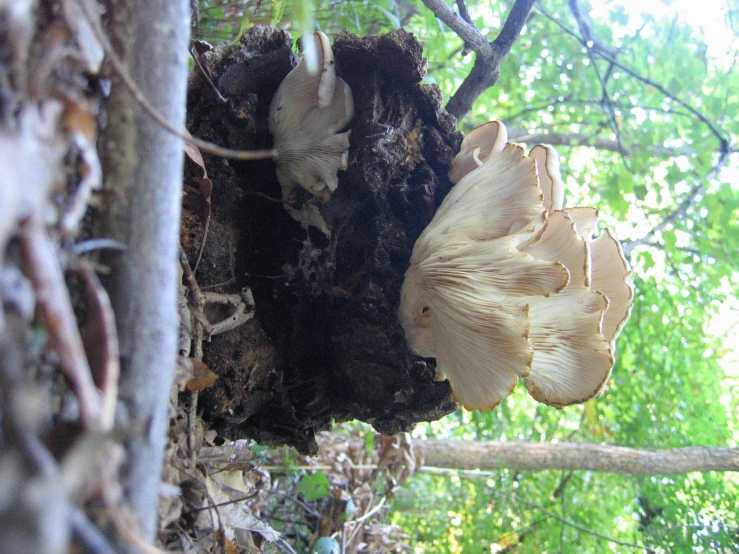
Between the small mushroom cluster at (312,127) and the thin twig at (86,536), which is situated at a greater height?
the small mushroom cluster at (312,127)

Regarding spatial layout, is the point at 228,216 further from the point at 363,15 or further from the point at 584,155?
the point at 584,155

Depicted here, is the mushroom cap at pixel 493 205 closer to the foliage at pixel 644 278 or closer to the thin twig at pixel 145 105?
the thin twig at pixel 145 105

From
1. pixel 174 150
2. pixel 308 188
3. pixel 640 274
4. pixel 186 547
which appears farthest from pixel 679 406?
pixel 174 150

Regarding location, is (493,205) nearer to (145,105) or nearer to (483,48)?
(483,48)

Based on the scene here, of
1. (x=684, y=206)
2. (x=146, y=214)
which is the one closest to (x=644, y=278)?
(x=684, y=206)

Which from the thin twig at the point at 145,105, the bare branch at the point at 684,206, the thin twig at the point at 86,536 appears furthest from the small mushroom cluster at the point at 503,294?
the bare branch at the point at 684,206

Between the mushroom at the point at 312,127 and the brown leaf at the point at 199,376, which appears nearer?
the brown leaf at the point at 199,376

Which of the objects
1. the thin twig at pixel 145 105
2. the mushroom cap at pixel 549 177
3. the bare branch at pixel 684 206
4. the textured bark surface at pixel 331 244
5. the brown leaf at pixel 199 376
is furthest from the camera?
the bare branch at pixel 684 206
